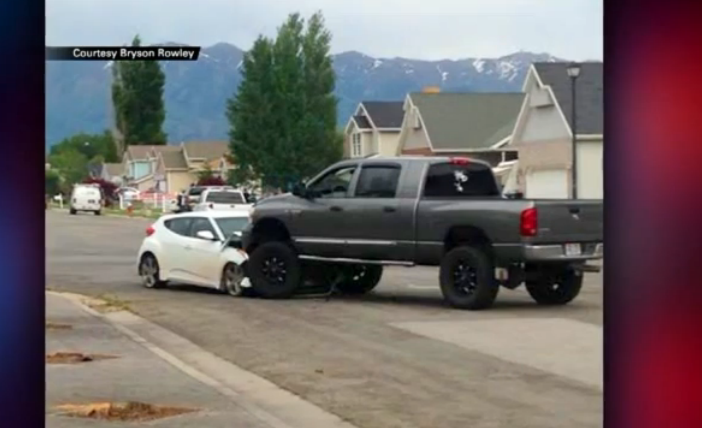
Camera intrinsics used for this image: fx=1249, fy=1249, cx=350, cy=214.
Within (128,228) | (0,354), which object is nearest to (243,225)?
(128,228)

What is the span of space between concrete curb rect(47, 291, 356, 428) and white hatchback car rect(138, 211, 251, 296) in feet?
7.14

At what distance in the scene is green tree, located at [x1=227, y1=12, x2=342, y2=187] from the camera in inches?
249

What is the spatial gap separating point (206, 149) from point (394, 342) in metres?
5.19

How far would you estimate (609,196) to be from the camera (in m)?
3.89

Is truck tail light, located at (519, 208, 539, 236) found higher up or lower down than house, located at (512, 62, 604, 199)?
lower down

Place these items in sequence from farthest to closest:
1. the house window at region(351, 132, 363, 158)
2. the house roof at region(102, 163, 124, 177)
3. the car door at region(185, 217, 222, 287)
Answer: the car door at region(185, 217, 222, 287)
the house window at region(351, 132, 363, 158)
the house roof at region(102, 163, 124, 177)

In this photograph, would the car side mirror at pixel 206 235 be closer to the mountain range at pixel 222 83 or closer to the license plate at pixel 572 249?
the license plate at pixel 572 249

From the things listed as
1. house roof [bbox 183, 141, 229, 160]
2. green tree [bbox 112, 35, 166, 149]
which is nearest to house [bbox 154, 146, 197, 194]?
house roof [bbox 183, 141, 229, 160]

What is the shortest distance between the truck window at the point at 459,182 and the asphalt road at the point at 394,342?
142cm

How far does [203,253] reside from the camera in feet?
55.7

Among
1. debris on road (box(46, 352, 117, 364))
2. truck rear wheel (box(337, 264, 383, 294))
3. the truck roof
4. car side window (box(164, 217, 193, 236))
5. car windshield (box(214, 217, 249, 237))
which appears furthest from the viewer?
truck rear wheel (box(337, 264, 383, 294))

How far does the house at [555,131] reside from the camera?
A: 652cm

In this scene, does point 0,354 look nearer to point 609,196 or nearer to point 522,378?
point 609,196

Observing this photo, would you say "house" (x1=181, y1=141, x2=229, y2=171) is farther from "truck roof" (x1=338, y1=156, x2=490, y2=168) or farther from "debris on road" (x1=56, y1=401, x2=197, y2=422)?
"truck roof" (x1=338, y1=156, x2=490, y2=168)
